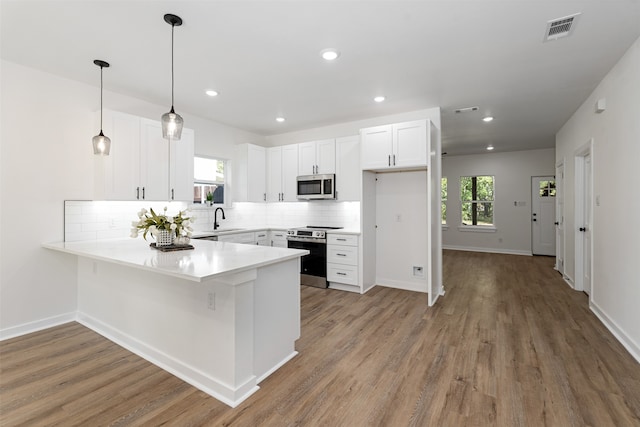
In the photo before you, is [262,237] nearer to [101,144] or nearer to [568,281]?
[101,144]

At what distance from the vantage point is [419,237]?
4594 mm

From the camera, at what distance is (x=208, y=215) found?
498 centimetres

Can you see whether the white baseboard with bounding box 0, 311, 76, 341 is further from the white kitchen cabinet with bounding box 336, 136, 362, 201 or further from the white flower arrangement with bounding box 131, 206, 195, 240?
the white kitchen cabinet with bounding box 336, 136, 362, 201

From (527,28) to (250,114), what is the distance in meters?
3.50

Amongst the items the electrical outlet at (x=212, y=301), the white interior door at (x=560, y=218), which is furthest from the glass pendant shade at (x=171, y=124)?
the white interior door at (x=560, y=218)

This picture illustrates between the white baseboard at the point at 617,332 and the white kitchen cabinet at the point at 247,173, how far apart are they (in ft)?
16.3

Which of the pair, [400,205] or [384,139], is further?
[400,205]

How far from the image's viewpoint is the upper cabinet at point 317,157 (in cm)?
495

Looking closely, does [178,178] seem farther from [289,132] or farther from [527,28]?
[527,28]

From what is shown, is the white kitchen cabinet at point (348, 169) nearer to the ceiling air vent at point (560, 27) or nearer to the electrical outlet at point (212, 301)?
the ceiling air vent at point (560, 27)

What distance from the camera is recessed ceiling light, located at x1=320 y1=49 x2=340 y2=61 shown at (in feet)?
8.96

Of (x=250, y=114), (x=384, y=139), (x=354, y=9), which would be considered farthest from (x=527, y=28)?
(x=250, y=114)

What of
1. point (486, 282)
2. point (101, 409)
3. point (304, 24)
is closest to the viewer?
point (101, 409)

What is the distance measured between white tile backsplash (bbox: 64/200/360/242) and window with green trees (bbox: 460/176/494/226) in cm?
510
